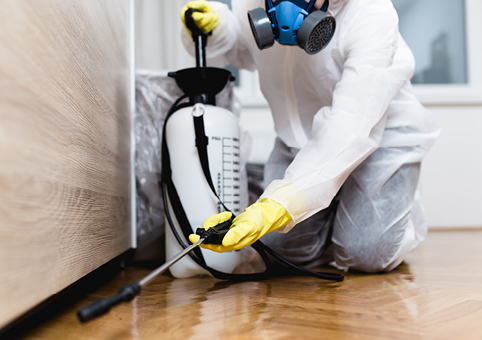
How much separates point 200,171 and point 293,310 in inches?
15.9

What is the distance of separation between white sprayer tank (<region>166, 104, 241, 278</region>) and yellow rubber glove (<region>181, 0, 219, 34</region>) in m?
0.25

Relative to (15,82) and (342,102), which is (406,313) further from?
(15,82)

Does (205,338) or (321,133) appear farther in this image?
(321,133)

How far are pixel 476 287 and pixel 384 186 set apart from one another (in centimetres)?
32

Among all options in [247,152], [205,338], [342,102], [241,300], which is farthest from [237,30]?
[205,338]

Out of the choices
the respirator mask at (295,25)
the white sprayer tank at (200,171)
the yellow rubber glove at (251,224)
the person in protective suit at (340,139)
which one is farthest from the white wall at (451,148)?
the yellow rubber glove at (251,224)

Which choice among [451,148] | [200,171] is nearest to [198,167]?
[200,171]

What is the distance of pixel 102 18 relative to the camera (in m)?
0.78

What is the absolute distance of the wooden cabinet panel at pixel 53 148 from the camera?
1.29ft

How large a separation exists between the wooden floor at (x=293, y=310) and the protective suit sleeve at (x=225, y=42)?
67 cm

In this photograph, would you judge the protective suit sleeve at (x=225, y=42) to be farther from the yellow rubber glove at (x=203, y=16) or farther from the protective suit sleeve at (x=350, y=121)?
the protective suit sleeve at (x=350, y=121)

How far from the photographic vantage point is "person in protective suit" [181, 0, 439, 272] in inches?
28.2

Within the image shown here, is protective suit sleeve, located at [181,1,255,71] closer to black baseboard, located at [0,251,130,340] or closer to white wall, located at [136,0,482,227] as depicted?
black baseboard, located at [0,251,130,340]

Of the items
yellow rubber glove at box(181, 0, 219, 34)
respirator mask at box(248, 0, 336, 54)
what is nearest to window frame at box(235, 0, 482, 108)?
yellow rubber glove at box(181, 0, 219, 34)
